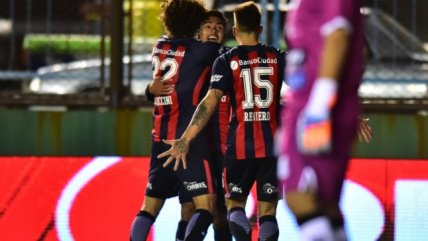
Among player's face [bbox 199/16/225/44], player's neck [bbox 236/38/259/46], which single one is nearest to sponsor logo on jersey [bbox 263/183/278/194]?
player's neck [bbox 236/38/259/46]

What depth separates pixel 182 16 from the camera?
7824 mm

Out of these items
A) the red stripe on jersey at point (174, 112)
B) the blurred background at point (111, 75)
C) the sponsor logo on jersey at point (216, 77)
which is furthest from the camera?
the blurred background at point (111, 75)

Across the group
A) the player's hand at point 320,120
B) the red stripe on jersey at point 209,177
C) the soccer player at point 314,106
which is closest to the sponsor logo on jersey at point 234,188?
the red stripe on jersey at point 209,177

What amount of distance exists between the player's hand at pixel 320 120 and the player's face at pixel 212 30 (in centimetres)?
308

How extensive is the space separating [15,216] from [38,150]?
6.26 ft

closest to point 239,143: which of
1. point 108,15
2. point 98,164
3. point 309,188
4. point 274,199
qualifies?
point 274,199

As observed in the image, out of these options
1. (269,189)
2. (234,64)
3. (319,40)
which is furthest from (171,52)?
(319,40)

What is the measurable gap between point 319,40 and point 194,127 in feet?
7.22

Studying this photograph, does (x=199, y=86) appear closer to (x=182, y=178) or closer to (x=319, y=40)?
(x=182, y=178)

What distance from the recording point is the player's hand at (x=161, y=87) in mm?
7785

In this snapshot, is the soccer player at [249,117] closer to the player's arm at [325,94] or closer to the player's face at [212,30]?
the player's face at [212,30]

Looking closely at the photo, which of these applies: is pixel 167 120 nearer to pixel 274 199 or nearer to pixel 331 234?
pixel 274 199

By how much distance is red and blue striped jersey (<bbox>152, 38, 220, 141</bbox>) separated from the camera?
7.81m

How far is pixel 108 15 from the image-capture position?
34.9ft
